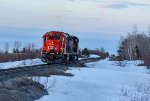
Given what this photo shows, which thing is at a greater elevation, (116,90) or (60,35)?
(60,35)

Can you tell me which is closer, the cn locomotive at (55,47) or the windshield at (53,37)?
the cn locomotive at (55,47)

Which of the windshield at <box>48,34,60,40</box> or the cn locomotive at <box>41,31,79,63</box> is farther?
the windshield at <box>48,34,60,40</box>

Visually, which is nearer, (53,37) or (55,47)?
(55,47)

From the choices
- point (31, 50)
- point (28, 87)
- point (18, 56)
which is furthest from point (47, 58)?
point (28, 87)

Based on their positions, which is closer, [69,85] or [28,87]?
[28,87]

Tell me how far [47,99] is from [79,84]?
4762mm

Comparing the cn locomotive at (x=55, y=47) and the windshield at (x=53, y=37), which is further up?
the windshield at (x=53, y=37)

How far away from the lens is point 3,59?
44.6 metres

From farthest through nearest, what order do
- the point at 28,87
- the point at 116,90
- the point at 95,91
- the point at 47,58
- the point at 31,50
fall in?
the point at 31,50, the point at 47,58, the point at 116,90, the point at 95,91, the point at 28,87

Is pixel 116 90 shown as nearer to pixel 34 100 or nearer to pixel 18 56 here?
pixel 34 100

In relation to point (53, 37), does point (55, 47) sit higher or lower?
lower

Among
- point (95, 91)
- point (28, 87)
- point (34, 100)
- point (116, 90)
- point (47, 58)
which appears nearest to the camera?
point (34, 100)

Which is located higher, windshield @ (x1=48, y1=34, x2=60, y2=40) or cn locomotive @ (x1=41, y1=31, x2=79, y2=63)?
windshield @ (x1=48, y1=34, x2=60, y2=40)

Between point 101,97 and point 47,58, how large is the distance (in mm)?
26190
